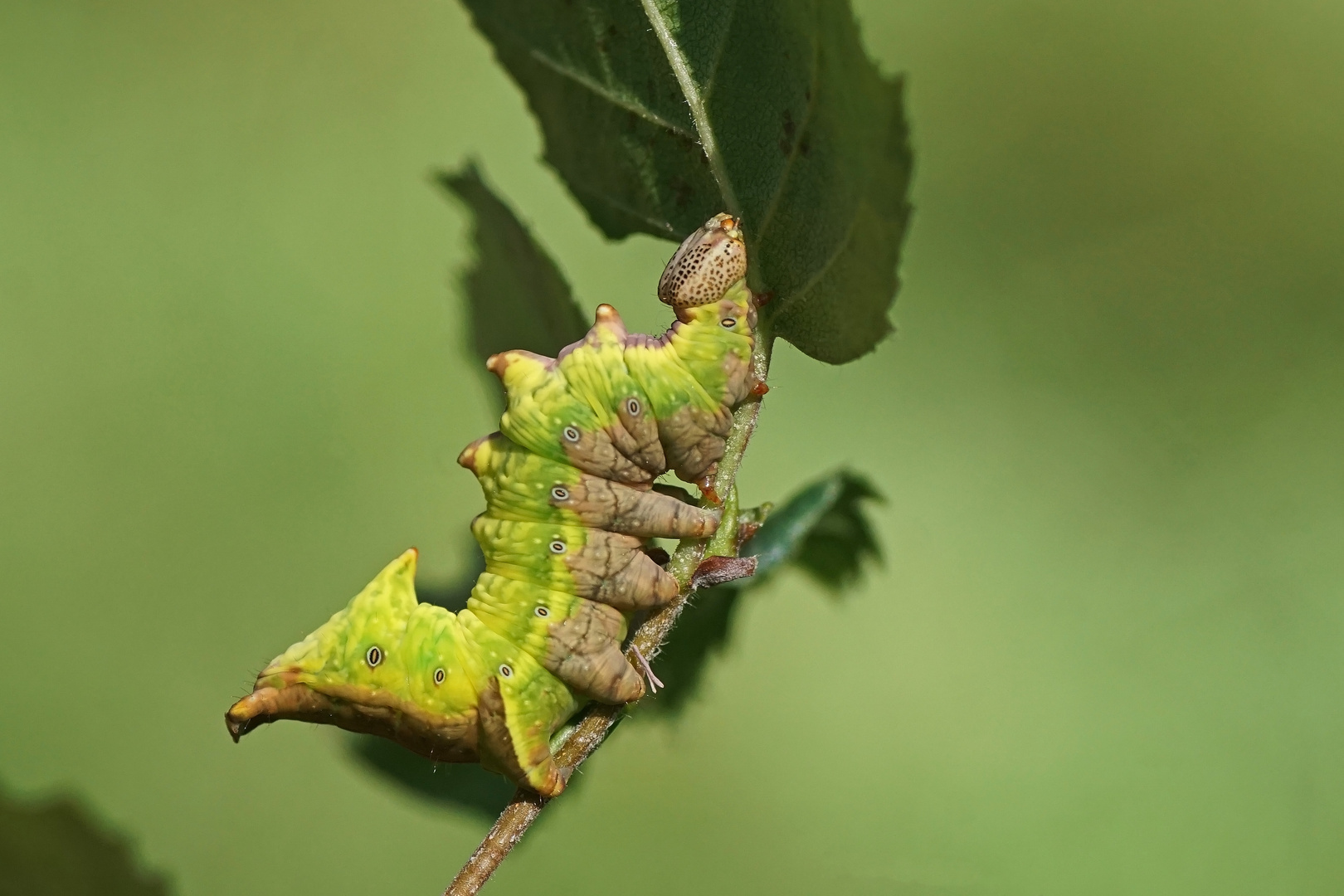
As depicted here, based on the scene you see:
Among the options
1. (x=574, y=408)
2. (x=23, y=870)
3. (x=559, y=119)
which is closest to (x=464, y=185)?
(x=559, y=119)

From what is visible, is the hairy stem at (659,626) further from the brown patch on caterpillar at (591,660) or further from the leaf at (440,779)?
the leaf at (440,779)

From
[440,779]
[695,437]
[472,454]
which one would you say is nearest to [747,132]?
[695,437]

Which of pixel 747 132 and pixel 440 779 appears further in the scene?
pixel 440 779

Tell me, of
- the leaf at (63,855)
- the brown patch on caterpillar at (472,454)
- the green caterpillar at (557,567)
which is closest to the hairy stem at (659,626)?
the green caterpillar at (557,567)

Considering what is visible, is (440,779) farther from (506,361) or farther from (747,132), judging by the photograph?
(747,132)

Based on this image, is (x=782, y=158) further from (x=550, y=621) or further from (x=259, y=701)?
(x=259, y=701)

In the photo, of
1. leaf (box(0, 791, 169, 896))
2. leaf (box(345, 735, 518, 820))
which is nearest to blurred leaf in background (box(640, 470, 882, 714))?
leaf (box(345, 735, 518, 820))

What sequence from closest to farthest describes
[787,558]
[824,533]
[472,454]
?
[472,454]
[787,558]
[824,533]
